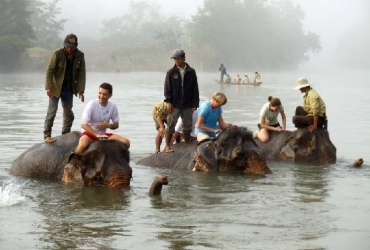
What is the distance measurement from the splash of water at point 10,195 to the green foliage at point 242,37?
286ft

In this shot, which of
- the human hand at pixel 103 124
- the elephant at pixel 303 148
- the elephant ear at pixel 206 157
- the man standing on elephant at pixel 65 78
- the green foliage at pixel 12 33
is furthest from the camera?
→ the green foliage at pixel 12 33

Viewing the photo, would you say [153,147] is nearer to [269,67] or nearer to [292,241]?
[292,241]

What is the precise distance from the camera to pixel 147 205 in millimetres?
10461

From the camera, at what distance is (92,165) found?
11.5m

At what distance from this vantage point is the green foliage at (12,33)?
6925 centimetres

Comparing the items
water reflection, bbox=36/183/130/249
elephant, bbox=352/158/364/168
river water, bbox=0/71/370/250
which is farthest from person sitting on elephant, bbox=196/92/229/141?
water reflection, bbox=36/183/130/249

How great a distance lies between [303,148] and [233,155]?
8.30 feet

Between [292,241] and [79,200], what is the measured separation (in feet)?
10.8

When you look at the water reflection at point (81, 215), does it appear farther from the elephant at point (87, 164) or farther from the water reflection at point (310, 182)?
the water reflection at point (310, 182)

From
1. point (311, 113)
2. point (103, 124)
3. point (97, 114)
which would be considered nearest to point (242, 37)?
point (311, 113)

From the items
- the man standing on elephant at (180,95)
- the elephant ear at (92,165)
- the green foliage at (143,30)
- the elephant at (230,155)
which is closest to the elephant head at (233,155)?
the elephant at (230,155)

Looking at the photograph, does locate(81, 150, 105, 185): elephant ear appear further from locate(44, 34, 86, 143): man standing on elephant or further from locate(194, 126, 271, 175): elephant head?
locate(194, 126, 271, 175): elephant head

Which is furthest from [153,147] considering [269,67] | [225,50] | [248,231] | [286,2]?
[286,2]

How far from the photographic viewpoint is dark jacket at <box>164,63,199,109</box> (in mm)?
14547
